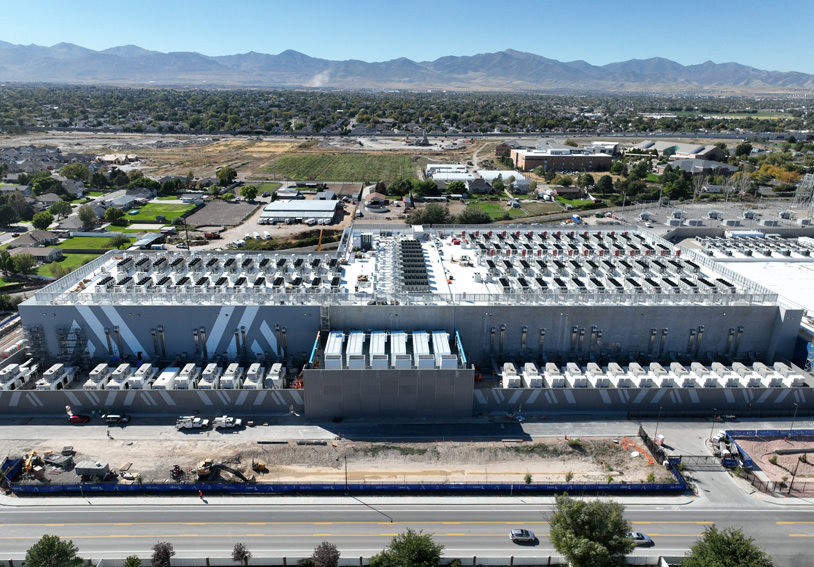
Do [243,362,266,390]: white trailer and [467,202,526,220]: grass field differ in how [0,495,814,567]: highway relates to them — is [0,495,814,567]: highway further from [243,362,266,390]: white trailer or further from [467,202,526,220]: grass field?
[467,202,526,220]: grass field

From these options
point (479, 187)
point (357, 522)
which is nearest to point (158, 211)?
point (479, 187)

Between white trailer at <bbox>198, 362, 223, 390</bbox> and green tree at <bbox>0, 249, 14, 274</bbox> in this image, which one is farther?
green tree at <bbox>0, 249, 14, 274</bbox>

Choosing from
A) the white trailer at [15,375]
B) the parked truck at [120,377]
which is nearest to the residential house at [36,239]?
the white trailer at [15,375]

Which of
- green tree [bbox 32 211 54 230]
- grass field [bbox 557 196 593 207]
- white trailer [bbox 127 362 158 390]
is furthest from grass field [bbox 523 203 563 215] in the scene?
green tree [bbox 32 211 54 230]

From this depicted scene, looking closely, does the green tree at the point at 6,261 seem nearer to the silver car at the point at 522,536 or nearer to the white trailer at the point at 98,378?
the white trailer at the point at 98,378

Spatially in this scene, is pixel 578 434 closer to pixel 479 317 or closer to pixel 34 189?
pixel 479 317

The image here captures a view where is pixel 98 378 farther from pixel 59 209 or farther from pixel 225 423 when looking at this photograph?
pixel 59 209
